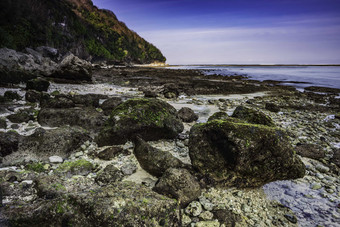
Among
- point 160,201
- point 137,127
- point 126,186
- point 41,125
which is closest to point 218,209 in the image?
point 160,201

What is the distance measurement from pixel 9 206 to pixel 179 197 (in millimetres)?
2186

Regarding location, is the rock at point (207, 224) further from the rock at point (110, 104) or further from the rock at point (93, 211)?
the rock at point (110, 104)

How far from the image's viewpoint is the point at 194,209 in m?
2.91

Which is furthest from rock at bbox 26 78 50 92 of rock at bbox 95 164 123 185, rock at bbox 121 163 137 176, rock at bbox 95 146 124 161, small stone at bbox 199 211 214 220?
small stone at bbox 199 211 214 220

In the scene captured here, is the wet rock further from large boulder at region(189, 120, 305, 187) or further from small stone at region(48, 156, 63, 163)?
small stone at region(48, 156, 63, 163)

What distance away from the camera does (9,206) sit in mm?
2256

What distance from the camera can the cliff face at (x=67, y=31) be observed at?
85.4 feet

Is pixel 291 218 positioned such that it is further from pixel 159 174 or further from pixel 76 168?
pixel 76 168

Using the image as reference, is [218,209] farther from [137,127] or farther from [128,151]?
[137,127]

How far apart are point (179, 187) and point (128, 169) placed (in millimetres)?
1246

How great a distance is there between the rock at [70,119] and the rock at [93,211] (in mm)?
3488

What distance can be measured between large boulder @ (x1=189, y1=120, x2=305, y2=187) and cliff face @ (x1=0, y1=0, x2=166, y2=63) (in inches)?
991

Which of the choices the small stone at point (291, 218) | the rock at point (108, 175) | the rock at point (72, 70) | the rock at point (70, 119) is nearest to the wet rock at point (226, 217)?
the small stone at point (291, 218)

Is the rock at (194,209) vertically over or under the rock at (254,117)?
under
